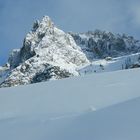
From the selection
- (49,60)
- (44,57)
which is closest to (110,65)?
(49,60)

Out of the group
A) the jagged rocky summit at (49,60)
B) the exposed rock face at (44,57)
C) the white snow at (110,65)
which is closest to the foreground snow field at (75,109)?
the jagged rocky summit at (49,60)

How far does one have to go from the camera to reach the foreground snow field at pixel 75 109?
3.16m

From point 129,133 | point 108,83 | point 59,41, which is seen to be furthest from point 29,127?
point 59,41

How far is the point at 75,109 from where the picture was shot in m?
3.71

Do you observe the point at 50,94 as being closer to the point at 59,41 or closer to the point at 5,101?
the point at 5,101

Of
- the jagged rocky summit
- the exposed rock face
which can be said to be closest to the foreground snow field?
the jagged rocky summit

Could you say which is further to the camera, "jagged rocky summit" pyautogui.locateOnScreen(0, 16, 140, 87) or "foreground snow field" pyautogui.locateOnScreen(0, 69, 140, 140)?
"jagged rocky summit" pyautogui.locateOnScreen(0, 16, 140, 87)

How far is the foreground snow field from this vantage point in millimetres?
3162

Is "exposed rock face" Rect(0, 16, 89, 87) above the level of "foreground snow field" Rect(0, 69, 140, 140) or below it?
above

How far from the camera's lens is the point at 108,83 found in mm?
4477

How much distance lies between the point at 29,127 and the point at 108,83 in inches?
50.9

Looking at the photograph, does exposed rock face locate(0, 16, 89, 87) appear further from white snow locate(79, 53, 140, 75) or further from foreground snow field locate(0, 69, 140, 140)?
foreground snow field locate(0, 69, 140, 140)

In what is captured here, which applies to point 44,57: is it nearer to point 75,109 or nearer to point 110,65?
point 110,65

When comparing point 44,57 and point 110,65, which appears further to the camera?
point 44,57
